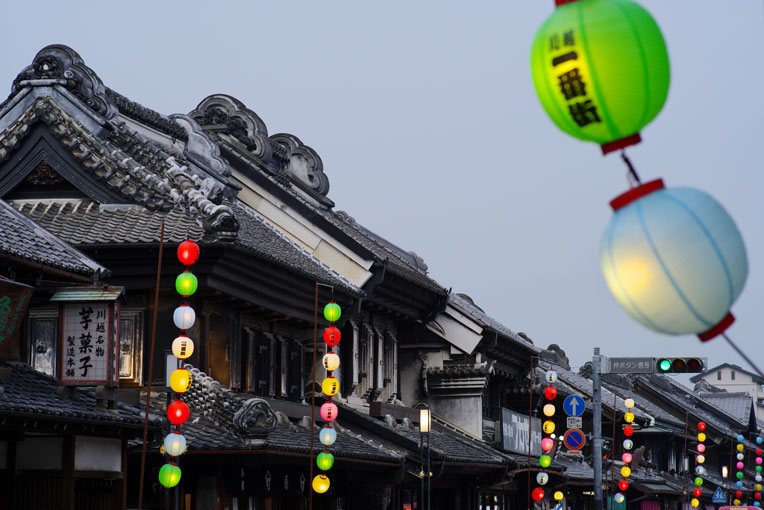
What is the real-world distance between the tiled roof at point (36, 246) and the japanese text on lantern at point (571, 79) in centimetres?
1049

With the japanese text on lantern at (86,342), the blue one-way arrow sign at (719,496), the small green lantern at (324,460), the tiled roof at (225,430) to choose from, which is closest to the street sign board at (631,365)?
the tiled roof at (225,430)

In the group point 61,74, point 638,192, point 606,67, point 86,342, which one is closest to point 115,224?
point 61,74

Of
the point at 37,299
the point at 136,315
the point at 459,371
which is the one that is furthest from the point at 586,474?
the point at 37,299

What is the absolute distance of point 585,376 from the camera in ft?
218

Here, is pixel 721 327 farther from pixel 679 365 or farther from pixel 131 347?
pixel 679 365

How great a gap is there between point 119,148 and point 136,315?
11.9 ft

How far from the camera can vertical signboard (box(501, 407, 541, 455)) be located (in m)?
35.7

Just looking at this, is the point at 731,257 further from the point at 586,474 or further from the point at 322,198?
the point at 586,474

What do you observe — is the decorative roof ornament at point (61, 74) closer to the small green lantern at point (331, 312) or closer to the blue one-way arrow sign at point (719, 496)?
the small green lantern at point (331, 312)

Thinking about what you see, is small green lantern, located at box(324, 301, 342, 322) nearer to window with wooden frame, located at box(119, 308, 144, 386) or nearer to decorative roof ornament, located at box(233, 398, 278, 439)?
decorative roof ornament, located at box(233, 398, 278, 439)

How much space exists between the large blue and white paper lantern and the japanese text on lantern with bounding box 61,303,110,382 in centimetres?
1137

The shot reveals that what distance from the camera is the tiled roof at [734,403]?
8494 centimetres

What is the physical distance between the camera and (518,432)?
37.3m

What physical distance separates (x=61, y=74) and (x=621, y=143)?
17251 millimetres
